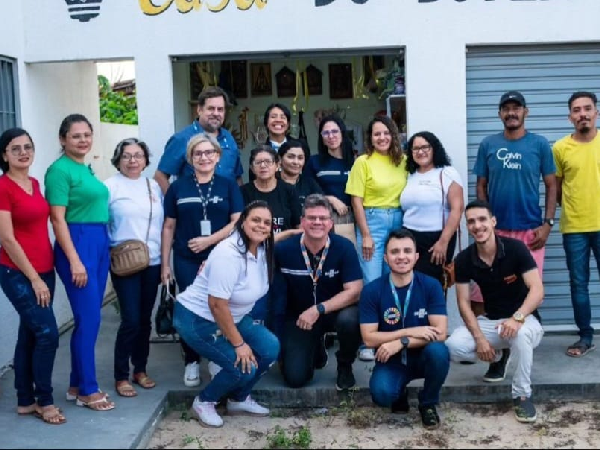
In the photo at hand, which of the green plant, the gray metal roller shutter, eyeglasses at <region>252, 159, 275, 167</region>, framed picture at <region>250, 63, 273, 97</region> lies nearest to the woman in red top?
eyeglasses at <region>252, 159, 275, 167</region>

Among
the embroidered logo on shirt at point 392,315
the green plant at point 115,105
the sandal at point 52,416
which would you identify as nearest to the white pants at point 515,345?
the embroidered logo on shirt at point 392,315

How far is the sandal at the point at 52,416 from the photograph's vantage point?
450 centimetres

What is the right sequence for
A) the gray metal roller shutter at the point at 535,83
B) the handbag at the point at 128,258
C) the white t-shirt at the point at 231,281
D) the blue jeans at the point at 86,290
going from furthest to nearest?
the gray metal roller shutter at the point at 535,83 → the handbag at the point at 128,258 → the blue jeans at the point at 86,290 → the white t-shirt at the point at 231,281

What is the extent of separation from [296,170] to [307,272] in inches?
31.0

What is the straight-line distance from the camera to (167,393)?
5.10m

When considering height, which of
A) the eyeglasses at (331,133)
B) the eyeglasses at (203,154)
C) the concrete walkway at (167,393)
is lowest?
the concrete walkway at (167,393)

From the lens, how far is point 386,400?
15.4ft

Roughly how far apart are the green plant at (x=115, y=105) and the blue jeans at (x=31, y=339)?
969 cm

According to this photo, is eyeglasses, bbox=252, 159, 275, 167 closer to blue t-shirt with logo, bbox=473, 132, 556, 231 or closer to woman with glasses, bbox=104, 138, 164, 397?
woman with glasses, bbox=104, 138, 164, 397

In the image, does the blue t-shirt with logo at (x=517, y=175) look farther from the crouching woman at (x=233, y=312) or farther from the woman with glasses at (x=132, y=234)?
the woman with glasses at (x=132, y=234)

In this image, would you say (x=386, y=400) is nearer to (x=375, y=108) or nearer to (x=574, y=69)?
(x=574, y=69)

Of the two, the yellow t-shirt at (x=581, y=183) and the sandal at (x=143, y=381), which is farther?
the yellow t-shirt at (x=581, y=183)

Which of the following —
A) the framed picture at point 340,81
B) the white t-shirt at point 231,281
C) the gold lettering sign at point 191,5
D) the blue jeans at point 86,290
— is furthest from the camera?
the framed picture at point 340,81

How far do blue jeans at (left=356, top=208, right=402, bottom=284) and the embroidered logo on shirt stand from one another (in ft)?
2.82
